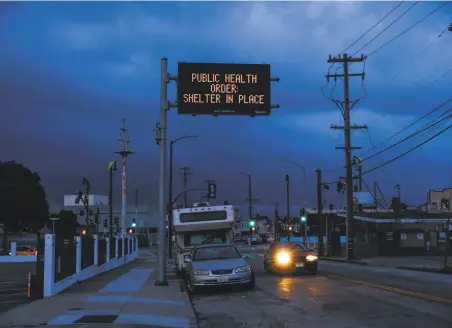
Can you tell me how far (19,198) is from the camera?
217 ft

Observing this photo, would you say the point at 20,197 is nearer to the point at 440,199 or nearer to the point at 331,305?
the point at 331,305

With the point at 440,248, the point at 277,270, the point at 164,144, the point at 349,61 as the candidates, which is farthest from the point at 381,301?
the point at 440,248

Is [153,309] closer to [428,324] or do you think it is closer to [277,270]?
[428,324]

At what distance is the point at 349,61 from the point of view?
134 ft

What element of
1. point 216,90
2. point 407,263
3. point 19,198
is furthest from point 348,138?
point 19,198

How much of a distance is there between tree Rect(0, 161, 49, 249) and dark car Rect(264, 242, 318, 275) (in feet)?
151

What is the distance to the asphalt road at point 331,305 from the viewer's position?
1099 cm

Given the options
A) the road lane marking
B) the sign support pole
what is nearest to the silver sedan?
the sign support pole

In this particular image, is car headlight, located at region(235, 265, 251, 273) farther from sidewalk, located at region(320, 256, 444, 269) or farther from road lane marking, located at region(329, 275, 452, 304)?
sidewalk, located at region(320, 256, 444, 269)

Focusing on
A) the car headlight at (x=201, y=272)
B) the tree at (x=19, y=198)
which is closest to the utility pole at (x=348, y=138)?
the car headlight at (x=201, y=272)

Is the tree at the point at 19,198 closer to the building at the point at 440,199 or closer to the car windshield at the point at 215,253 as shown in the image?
the car windshield at the point at 215,253

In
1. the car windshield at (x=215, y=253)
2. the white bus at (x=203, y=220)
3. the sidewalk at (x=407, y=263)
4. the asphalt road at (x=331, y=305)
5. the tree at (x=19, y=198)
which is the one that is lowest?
the sidewalk at (x=407, y=263)

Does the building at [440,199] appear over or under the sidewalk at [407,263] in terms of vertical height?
over

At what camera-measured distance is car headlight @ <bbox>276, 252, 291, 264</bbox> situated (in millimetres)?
24052
